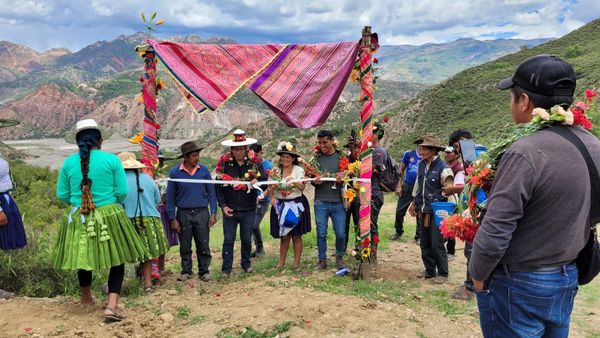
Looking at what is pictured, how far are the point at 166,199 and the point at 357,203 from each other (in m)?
Answer: 2.77

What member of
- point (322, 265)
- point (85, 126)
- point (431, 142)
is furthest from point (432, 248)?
point (85, 126)

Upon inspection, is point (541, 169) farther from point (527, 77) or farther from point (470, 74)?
point (470, 74)

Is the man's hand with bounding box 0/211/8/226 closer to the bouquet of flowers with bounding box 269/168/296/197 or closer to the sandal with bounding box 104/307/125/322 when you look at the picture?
the sandal with bounding box 104/307/125/322

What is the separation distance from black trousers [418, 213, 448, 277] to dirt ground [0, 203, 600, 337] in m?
0.25

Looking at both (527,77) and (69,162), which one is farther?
(69,162)

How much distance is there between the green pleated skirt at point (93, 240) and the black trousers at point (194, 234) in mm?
1660

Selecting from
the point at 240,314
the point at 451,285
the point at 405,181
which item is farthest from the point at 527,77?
the point at 405,181

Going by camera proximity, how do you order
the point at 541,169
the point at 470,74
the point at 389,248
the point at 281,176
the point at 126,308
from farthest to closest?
the point at 470,74, the point at 389,248, the point at 281,176, the point at 126,308, the point at 541,169

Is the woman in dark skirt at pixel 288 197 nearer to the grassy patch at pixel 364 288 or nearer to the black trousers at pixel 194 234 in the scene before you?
the grassy patch at pixel 364 288

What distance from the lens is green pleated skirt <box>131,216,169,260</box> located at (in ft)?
18.2

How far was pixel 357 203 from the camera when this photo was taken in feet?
22.6

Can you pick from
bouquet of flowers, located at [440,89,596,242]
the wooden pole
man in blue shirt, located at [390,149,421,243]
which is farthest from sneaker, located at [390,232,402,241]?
bouquet of flowers, located at [440,89,596,242]

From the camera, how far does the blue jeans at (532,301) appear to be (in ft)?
7.16

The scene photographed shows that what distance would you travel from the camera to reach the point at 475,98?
132 feet
